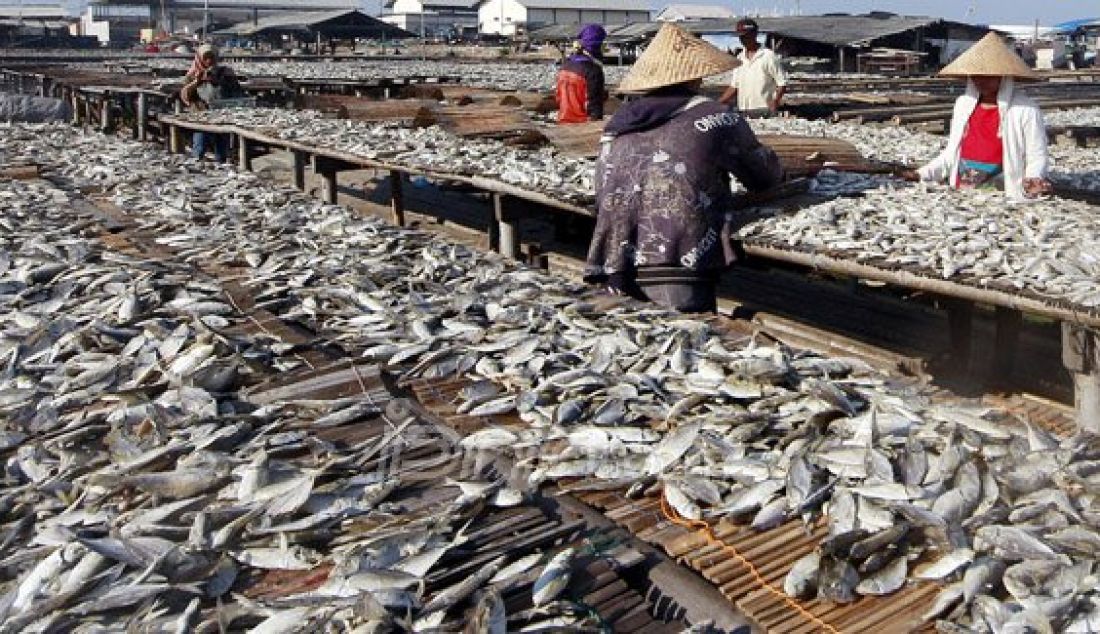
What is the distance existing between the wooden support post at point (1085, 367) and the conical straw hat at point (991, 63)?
188cm

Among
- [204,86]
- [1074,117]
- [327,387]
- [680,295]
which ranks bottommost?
[327,387]

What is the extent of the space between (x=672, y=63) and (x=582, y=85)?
456 centimetres

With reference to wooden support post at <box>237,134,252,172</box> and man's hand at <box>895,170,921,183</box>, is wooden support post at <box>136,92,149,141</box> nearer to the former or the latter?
wooden support post at <box>237,134,252,172</box>

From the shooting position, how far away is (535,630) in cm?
230

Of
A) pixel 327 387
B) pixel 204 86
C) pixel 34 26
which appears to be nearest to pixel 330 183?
pixel 204 86

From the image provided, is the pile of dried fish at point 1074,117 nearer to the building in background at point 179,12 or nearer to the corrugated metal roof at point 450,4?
the building in background at point 179,12

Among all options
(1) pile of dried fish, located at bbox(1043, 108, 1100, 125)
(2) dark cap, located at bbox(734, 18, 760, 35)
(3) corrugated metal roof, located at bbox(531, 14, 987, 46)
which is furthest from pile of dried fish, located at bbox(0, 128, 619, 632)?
(3) corrugated metal roof, located at bbox(531, 14, 987, 46)

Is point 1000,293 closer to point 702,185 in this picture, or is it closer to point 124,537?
point 702,185

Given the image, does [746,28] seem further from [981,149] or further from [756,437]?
[756,437]

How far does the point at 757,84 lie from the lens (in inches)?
438

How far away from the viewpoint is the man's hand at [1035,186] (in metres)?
6.33

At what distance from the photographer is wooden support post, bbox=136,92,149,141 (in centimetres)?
1571

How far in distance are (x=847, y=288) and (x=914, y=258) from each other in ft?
11.0

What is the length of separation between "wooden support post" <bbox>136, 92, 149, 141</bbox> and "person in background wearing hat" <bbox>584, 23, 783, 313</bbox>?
39.8ft
